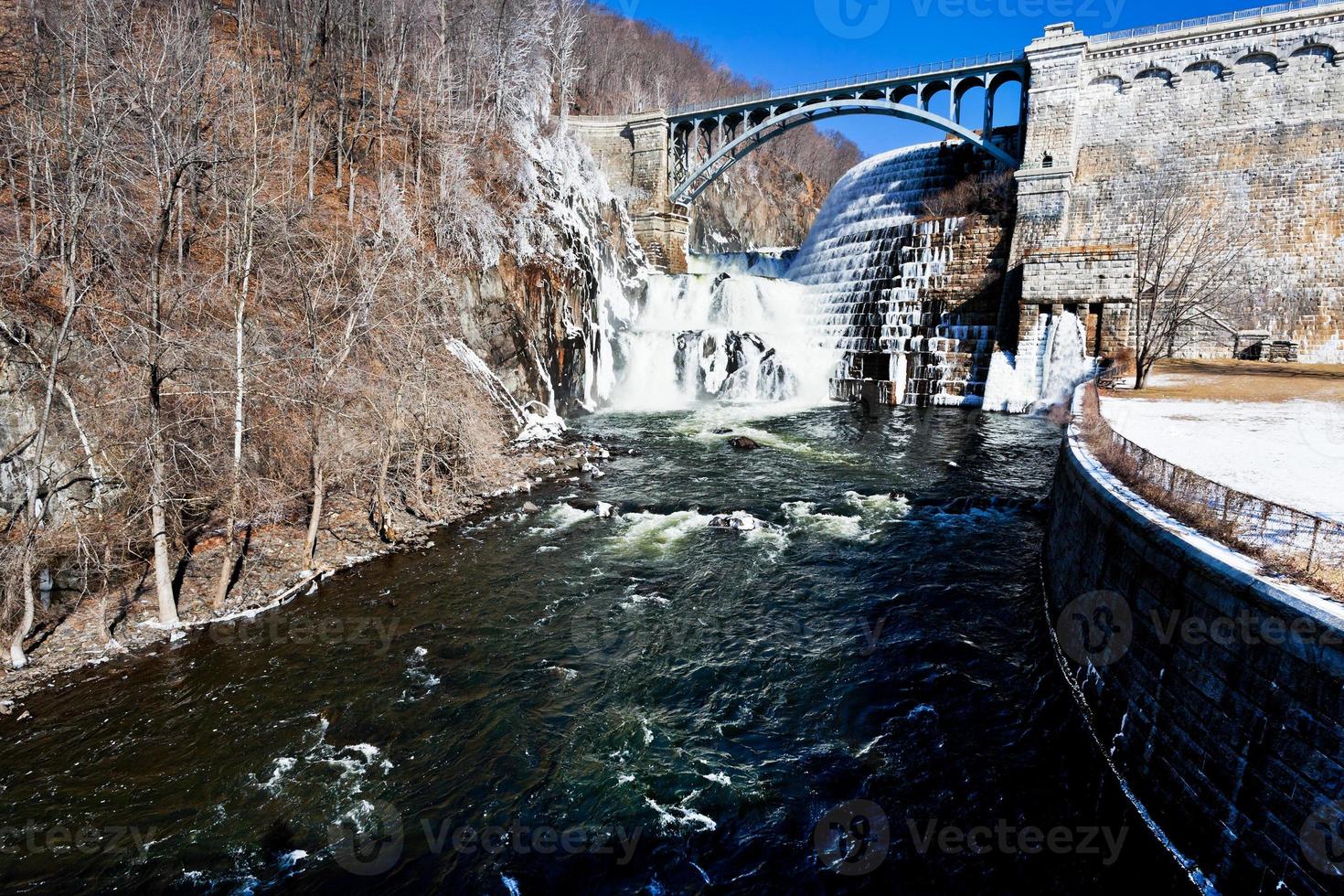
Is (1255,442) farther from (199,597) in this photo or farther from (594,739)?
(199,597)

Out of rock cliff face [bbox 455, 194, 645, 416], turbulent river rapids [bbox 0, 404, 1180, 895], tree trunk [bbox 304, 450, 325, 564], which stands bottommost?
turbulent river rapids [bbox 0, 404, 1180, 895]

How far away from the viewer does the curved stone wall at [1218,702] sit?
5039mm

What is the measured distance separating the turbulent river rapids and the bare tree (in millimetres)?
21852

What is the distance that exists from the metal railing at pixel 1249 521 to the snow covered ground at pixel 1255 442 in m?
1.90

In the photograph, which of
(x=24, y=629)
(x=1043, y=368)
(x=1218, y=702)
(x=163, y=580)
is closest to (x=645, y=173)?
(x=1043, y=368)

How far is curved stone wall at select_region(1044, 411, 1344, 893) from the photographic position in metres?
5.04

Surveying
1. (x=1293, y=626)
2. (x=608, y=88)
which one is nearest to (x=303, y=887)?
(x=1293, y=626)

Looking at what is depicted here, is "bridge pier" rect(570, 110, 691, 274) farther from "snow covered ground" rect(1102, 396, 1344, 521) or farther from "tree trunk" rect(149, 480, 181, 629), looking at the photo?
"tree trunk" rect(149, 480, 181, 629)

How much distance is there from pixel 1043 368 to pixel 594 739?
2797 centimetres

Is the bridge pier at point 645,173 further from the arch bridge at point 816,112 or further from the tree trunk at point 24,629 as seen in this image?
the tree trunk at point 24,629

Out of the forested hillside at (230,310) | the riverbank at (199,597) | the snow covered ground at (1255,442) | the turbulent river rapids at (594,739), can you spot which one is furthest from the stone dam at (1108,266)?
the riverbank at (199,597)

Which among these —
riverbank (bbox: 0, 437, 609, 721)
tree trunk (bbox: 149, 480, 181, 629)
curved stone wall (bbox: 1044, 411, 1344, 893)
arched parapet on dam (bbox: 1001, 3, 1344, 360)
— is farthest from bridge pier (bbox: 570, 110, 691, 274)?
curved stone wall (bbox: 1044, 411, 1344, 893)

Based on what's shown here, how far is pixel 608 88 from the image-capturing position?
212ft

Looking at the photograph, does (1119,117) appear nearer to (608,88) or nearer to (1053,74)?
(1053,74)
